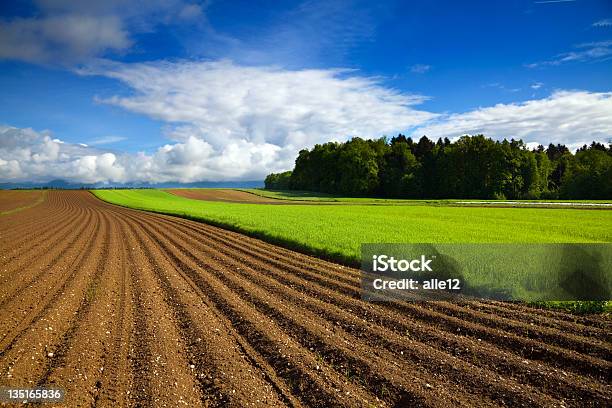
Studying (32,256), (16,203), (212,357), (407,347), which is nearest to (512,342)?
(407,347)

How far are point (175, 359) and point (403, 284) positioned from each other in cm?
777

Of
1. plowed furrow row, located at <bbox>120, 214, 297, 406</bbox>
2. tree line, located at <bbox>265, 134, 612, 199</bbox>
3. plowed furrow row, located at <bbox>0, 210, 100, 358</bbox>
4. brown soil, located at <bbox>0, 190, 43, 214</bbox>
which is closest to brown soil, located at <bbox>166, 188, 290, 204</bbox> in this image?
tree line, located at <bbox>265, 134, 612, 199</bbox>

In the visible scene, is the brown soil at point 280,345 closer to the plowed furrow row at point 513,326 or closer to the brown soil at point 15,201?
the plowed furrow row at point 513,326

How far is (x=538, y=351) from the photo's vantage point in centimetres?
737

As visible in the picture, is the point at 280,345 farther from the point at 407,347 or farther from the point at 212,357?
the point at 407,347

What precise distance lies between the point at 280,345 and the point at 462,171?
283 ft

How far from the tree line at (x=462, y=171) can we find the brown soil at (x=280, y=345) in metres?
77.7

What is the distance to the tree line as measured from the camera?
75.5 meters

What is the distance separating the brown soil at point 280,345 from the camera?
6.09 metres

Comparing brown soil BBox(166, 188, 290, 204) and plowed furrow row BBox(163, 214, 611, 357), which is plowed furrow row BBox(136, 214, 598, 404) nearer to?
plowed furrow row BBox(163, 214, 611, 357)

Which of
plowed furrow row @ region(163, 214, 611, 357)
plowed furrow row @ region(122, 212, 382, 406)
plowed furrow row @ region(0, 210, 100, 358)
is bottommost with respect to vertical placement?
plowed furrow row @ region(122, 212, 382, 406)

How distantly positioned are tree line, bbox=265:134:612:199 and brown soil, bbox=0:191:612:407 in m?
77.7

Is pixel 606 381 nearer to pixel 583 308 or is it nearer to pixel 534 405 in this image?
pixel 534 405

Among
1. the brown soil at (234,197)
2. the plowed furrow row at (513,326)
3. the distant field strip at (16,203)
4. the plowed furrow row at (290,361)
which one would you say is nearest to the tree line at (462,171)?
the brown soil at (234,197)
